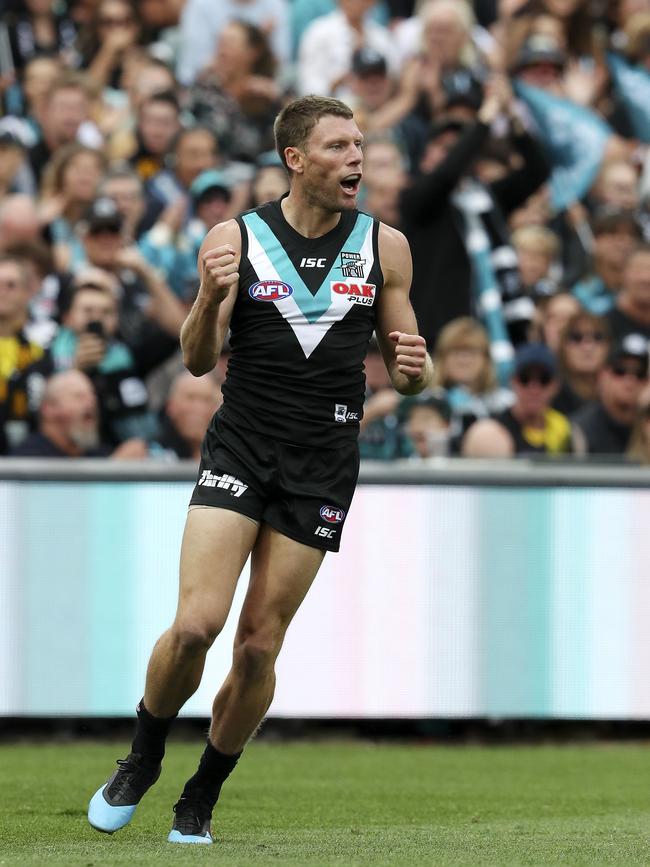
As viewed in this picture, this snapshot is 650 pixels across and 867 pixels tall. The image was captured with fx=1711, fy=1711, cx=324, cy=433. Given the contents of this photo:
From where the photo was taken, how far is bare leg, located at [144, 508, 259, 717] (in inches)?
241

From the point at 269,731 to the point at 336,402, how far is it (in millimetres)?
4592

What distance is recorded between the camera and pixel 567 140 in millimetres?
14914

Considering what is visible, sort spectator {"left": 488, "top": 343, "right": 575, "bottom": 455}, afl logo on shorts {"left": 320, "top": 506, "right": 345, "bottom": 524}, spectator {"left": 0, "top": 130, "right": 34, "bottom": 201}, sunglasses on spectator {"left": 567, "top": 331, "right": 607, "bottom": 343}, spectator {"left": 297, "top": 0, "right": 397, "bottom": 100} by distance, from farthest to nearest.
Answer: spectator {"left": 297, "top": 0, "right": 397, "bottom": 100}, spectator {"left": 0, "top": 130, "right": 34, "bottom": 201}, sunglasses on spectator {"left": 567, "top": 331, "right": 607, "bottom": 343}, spectator {"left": 488, "top": 343, "right": 575, "bottom": 455}, afl logo on shorts {"left": 320, "top": 506, "right": 345, "bottom": 524}

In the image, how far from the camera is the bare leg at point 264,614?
247 inches

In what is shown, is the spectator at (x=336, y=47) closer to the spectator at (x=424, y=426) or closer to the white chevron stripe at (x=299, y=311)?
the spectator at (x=424, y=426)

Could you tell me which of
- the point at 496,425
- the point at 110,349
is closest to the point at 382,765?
the point at 496,425

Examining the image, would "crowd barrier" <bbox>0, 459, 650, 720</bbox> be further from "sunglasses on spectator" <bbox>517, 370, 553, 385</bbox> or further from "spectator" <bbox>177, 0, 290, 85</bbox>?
"spectator" <bbox>177, 0, 290, 85</bbox>

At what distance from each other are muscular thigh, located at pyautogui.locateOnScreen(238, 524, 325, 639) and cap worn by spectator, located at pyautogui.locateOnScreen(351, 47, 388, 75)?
9.03 metres

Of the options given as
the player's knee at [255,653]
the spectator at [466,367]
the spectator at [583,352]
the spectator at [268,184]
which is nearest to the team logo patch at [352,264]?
the player's knee at [255,653]

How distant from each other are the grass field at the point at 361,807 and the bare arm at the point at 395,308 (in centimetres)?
171

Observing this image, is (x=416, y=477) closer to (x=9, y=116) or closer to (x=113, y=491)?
(x=113, y=491)

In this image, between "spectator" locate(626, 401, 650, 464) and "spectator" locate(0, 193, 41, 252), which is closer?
"spectator" locate(626, 401, 650, 464)

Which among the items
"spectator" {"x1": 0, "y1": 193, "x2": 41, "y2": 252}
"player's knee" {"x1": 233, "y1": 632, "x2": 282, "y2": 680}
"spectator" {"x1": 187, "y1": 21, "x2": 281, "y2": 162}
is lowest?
"player's knee" {"x1": 233, "y1": 632, "x2": 282, "y2": 680}

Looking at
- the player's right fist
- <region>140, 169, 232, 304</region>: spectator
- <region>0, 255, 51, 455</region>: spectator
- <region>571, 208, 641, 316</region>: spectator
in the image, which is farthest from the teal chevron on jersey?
<region>571, 208, 641, 316</region>: spectator
